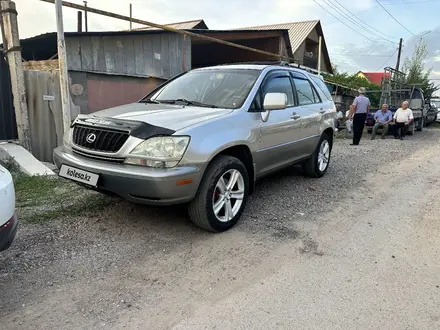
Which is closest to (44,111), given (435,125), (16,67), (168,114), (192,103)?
(16,67)

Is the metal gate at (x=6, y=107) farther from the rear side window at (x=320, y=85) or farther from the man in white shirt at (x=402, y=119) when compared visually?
the man in white shirt at (x=402, y=119)

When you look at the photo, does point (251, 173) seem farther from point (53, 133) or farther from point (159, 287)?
point (53, 133)

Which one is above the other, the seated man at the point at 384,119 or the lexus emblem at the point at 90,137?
the lexus emblem at the point at 90,137

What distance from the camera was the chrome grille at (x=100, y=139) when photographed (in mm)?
3461

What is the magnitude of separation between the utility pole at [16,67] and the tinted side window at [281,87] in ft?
13.9

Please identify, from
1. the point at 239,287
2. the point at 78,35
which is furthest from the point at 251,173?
the point at 78,35

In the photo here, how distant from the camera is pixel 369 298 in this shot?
2783 millimetres

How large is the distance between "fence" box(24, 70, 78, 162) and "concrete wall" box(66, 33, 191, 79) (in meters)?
4.35

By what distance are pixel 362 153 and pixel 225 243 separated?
718cm

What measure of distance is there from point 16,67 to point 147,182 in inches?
171

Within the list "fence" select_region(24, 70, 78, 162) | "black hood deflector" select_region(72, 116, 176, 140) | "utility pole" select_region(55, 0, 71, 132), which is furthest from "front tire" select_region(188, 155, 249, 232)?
"fence" select_region(24, 70, 78, 162)

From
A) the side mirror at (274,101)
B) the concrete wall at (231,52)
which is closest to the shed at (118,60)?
the concrete wall at (231,52)

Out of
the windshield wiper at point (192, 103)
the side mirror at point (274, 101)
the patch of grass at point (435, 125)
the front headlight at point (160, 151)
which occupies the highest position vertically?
the side mirror at point (274, 101)

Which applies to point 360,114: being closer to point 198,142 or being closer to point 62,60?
point 62,60
